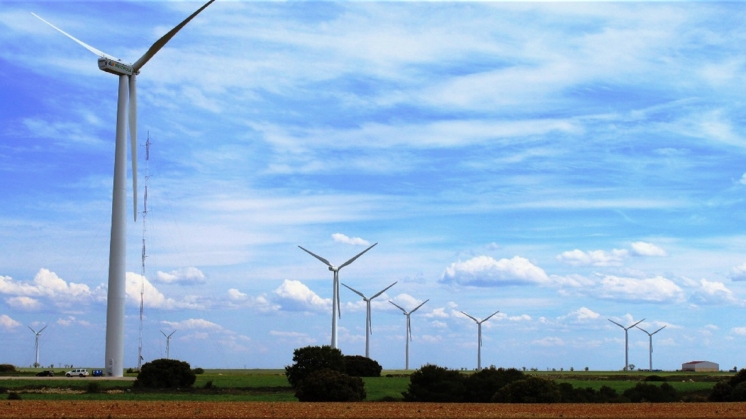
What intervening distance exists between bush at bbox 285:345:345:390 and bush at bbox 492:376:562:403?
96.2 ft

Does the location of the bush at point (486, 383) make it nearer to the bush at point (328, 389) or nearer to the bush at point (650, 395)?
the bush at point (328, 389)

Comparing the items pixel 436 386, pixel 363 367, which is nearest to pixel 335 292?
pixel 363 367

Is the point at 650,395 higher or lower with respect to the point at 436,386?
lower

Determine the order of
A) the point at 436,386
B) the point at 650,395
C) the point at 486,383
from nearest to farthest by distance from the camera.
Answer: the point at 436,386
the point at 486,383
the point at 650,395

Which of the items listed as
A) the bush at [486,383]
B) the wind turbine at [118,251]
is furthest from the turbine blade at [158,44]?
the bush at [486,383]

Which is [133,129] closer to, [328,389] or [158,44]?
[158,44]

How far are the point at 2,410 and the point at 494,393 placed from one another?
3001cm

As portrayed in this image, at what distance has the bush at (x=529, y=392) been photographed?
54.7 m

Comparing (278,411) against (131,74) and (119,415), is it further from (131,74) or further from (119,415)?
(131,74)

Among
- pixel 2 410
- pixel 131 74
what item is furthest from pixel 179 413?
pixel 131 74

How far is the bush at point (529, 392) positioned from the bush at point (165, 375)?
114 ft

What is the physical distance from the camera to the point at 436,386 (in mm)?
59500

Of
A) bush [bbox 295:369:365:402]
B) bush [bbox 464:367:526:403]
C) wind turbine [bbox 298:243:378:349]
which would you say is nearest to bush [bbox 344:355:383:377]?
wind turbine [bbox 298:243:378:349]

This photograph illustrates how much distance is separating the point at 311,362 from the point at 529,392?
1306 inches
